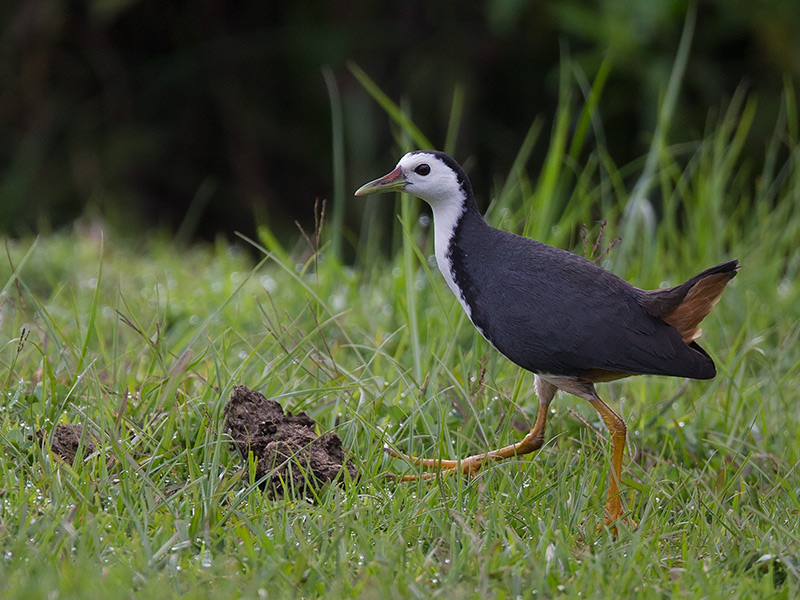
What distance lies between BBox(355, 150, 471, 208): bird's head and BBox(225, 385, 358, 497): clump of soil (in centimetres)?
77

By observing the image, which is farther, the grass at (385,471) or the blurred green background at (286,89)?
the blurred green background at (286,89)

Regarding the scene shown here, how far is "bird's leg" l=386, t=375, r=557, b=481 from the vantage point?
3.04m

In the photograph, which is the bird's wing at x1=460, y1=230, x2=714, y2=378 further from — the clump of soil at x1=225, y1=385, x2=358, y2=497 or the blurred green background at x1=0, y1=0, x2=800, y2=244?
the blurred green background at x1=0, y1=0, x2=800, y2=244

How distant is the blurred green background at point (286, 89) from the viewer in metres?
7.20

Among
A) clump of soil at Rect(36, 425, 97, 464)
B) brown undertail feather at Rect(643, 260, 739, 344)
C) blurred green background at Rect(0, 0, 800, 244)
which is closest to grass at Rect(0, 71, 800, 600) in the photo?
clump of soil at Rect(36, 425, 97, 464)

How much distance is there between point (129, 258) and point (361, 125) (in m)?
2.61

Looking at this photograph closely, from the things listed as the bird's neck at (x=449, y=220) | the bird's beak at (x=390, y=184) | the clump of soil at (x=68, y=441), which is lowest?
the clump of soil at (x=68, y=441)

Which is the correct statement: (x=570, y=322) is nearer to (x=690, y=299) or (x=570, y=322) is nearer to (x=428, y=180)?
(x=690, y=299)

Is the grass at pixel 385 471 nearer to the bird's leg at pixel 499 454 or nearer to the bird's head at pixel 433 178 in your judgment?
the bird's leg at pixel 499 454

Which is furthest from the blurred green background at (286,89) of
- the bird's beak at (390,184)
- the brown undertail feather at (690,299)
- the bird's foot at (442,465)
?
the bird's foot at (442,465)

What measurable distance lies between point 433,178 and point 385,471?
95 centimetres

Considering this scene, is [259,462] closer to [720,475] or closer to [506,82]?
[720,475]

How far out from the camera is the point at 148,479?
2.66m

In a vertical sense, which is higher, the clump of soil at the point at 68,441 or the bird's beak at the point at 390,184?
the bird's beak at the point at 390,184
